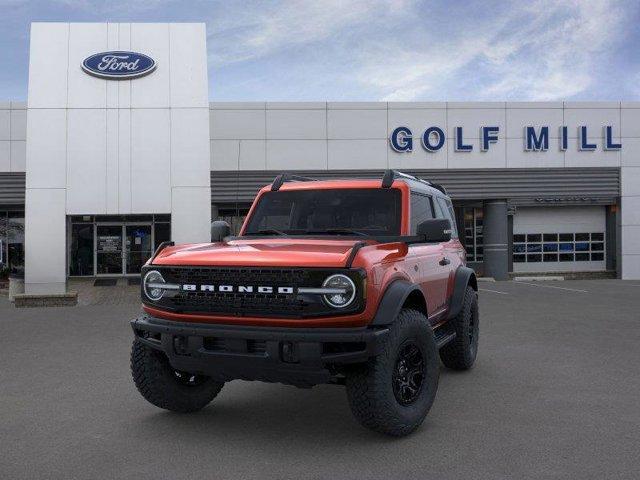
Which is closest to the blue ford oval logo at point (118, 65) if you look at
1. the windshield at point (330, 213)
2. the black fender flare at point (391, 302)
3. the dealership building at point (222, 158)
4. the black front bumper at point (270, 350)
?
the dealership building at point (222, 158)

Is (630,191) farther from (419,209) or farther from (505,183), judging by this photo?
(419,209)

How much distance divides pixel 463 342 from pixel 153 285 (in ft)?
11.2

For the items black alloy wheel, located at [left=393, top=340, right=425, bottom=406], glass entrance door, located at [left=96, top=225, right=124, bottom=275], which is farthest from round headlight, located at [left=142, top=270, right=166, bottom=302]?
glass entrance door, located at [left=96, top=225, right=124, bottom=275]

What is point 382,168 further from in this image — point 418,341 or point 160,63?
point 418,341

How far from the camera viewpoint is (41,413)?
5125 mm

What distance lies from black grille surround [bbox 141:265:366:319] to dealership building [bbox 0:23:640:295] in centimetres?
1437

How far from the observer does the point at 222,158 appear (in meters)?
23.2

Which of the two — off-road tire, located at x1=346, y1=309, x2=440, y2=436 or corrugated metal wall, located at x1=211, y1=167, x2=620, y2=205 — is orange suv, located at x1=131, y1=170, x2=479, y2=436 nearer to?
off-road tire, located at x1=346, y1=309, x2=440, y2=436

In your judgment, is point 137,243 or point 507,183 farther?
A: point 507,183

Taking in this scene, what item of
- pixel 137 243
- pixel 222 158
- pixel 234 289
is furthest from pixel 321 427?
pixel 137 243

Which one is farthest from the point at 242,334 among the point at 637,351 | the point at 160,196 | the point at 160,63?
the point at 160,63

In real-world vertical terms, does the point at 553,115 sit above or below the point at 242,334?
above

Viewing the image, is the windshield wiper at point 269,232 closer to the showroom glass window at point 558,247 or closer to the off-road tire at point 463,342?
the off-road tire at point 463,342

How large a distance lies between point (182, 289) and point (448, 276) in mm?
2774
